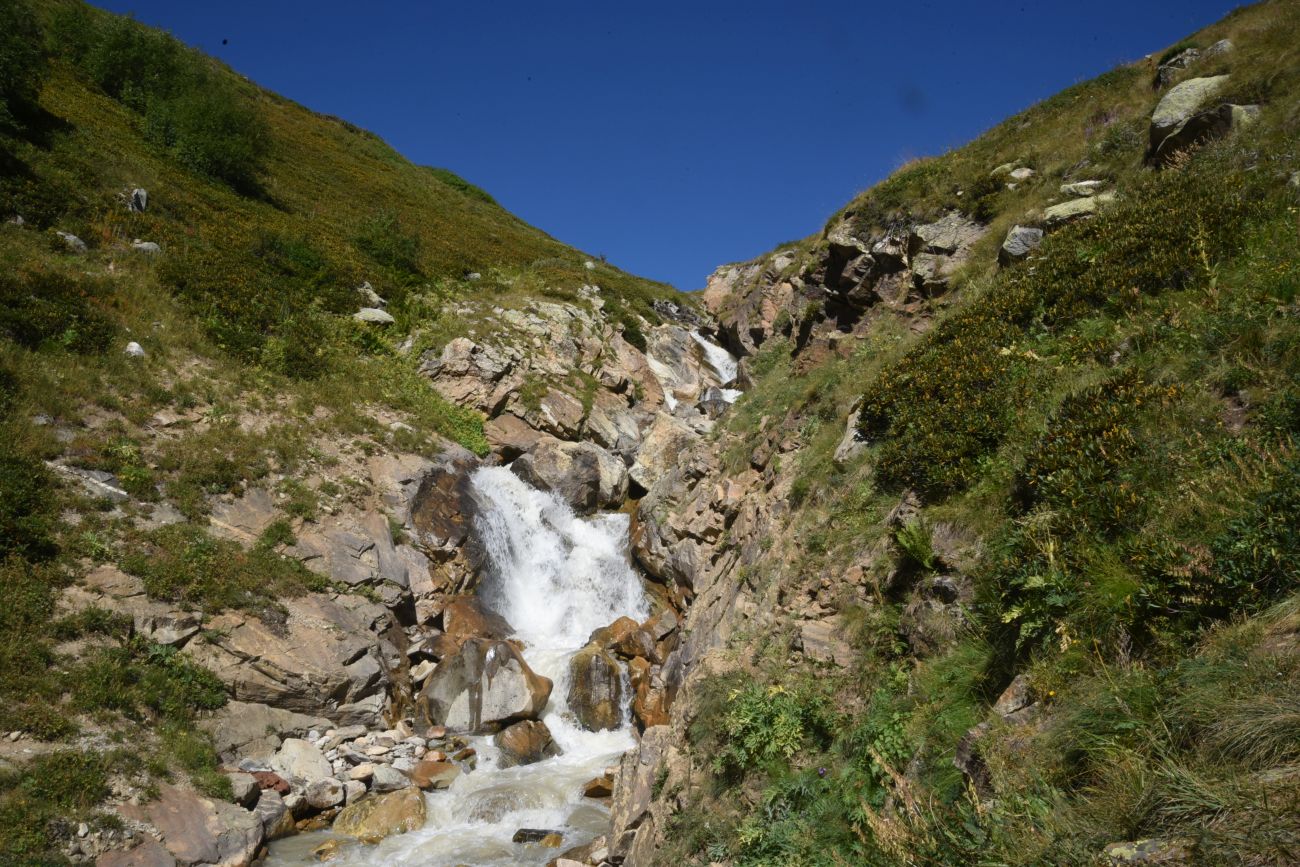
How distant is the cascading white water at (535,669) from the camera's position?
11.8 meters

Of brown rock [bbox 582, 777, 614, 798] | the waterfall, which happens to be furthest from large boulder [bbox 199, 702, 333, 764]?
the waterfall

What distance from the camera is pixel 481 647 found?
16750mm

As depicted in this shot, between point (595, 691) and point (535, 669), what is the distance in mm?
1874

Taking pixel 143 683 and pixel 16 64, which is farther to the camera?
pixel 16 64

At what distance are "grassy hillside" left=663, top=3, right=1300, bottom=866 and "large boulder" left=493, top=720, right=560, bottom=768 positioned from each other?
720 cm

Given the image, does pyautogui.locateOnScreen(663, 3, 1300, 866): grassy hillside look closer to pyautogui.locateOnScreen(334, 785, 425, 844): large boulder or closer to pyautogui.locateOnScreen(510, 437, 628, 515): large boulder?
pyautogui.locateOnScreen(334, 785, 425, 844): large boulder

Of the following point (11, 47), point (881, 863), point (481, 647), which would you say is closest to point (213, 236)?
point (11, 47)

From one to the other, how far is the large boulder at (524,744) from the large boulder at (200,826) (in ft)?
16.8

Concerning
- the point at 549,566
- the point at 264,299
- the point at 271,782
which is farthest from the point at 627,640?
the point at 264,299

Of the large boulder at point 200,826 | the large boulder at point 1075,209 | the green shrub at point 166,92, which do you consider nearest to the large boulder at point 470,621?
the large boulder at point 200,826

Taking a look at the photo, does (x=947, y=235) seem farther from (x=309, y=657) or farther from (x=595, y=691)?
(x=309, y=657)

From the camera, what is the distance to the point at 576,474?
81.0ft

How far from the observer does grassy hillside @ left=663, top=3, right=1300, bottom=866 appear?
144 inches

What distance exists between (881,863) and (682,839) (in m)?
3.43
